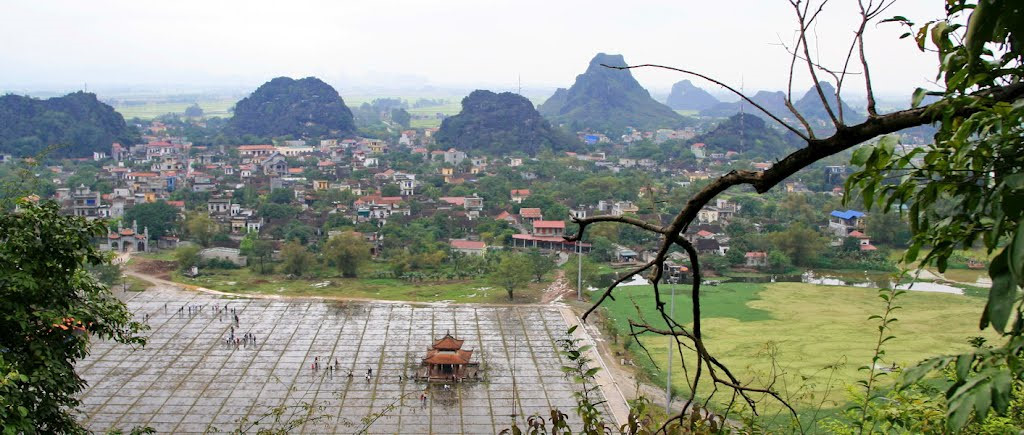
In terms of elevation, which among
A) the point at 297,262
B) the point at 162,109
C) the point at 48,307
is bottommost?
the point at 297,262

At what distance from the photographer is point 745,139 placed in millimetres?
41938

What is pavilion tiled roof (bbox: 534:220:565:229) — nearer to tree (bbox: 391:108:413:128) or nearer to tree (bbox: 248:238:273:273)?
tree (bbox: 248:238:273:273)

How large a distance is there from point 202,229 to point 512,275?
29.3 feet

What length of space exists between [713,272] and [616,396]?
9.32 meters

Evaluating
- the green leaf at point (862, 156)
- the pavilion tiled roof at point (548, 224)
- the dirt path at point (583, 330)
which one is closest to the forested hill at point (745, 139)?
the pavilion tiled roof at point (548, 224)

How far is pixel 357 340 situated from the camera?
493 inches

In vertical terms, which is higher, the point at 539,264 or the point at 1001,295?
the point at 1001,295

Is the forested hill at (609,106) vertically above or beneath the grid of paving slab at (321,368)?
above

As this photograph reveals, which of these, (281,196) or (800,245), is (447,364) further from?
(281,196)

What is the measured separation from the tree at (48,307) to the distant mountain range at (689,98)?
3602 inches

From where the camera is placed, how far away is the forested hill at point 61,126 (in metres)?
36.5

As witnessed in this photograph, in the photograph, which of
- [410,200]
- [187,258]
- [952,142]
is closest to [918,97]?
[952,142]

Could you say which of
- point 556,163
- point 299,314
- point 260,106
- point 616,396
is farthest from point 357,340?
point 260,106

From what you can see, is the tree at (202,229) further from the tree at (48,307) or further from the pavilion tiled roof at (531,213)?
the tree at (48,307)
